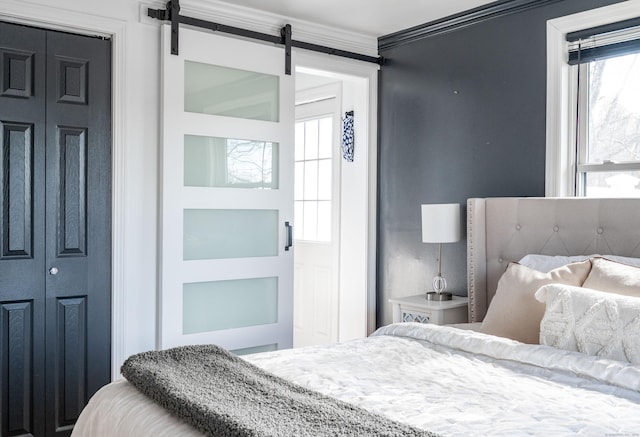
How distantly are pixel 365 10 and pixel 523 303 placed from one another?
210cm

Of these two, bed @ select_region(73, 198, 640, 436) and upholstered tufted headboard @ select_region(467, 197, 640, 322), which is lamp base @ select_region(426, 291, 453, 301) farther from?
bed @ select_region(73, 198, 640, 436)

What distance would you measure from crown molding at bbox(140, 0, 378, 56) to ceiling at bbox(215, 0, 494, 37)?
1.9 inches

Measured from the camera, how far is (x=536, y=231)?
3.25m

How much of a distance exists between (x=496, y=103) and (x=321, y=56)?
4.02 ft

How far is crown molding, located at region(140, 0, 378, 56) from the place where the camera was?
3.59m

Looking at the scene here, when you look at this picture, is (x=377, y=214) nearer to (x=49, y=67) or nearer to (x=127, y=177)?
(x=127, y=177)

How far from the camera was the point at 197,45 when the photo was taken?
11.7 ft

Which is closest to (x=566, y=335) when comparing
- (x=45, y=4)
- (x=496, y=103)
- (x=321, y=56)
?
(x=496, y=103)

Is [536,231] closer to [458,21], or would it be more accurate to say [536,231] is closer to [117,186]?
[458,21]

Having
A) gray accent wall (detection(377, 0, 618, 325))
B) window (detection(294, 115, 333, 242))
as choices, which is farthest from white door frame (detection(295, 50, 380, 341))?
window (detection(294, 115, 333, 242))

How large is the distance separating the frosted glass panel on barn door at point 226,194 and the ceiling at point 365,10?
A: 10.8 inches

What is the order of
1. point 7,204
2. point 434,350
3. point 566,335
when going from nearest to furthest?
point 566,335 → point 434,350 → point 7,204

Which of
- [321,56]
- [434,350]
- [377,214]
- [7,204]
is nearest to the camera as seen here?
[434,350]

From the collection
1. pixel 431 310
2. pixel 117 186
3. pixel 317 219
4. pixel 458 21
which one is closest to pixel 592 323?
pixel 431 310
